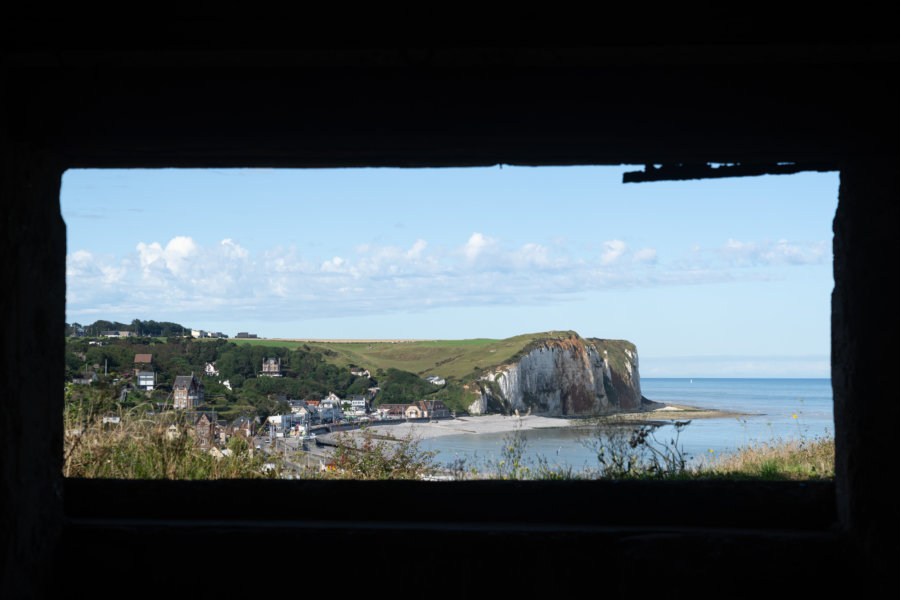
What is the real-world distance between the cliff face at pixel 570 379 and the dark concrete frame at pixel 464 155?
2817cm

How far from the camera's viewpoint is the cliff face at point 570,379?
3459 centimetres

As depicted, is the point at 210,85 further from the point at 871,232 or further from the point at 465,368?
the point at 465,368

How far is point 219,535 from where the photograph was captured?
2906 millimetres

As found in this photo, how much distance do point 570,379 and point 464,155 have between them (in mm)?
36106

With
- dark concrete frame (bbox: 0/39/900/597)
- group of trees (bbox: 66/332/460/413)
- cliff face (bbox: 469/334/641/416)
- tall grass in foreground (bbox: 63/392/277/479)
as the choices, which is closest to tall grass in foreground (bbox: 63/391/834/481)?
tall grass in foreground (bbox: 63/392/277/479)

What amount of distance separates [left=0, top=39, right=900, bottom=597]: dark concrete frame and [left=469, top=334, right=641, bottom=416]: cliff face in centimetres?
2817

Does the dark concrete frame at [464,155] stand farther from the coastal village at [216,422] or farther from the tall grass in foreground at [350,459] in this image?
the coastal village at [216,422]

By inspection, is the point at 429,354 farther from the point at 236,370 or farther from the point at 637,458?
the point at 637,458

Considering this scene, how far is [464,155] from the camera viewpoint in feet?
9.03

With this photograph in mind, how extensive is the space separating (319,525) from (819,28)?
103 inches

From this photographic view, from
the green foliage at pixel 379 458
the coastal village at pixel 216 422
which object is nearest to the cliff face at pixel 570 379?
the coastal village at pixel 216 422

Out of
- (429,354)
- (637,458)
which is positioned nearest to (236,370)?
(637,458)

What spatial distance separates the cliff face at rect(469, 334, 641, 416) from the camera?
34594mm

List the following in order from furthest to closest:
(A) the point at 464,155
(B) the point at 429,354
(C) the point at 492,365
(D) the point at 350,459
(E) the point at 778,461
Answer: (C) the point at 492,365
(B) the point at 429,354
(E) the point at 778,461
(D) the point at 350,459
(A) the point at 464,155
